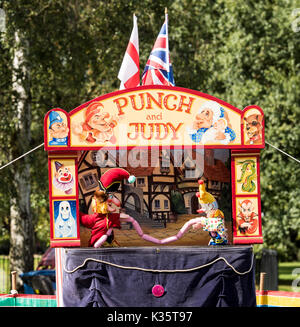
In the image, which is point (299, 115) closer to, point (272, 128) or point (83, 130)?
point (272, 128)

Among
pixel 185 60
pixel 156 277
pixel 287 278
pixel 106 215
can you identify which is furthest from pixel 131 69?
pixel 287 278

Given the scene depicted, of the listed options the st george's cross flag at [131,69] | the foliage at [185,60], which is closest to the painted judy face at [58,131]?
the st george's cross flag at [131,69]

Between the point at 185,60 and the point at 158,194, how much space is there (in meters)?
9.80

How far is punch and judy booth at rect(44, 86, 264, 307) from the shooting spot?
28.6 feet

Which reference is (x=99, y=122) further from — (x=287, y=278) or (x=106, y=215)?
(x=287, y=278)

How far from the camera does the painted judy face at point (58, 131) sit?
8969 mm

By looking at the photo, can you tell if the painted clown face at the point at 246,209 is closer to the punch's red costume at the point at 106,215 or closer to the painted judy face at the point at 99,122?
the punch's red costume at the point at 106,215

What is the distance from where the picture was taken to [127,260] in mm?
8711

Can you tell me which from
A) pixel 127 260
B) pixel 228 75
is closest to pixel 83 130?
pixel 127 260

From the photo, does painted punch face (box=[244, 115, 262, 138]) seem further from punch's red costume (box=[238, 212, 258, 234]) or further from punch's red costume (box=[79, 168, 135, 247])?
punch's red costume (box=[79, 168, 135, 247])

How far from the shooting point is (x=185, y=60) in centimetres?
1972

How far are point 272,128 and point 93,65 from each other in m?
5.93
